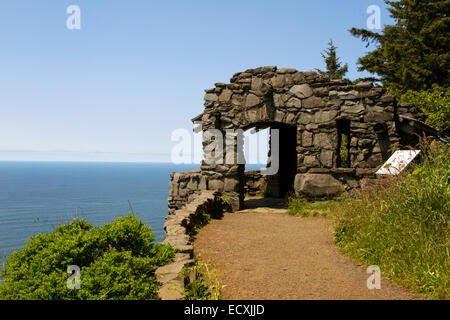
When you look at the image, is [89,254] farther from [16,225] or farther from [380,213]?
[16,225]

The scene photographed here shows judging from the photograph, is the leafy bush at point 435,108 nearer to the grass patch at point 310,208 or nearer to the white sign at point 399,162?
the grass patch at point 310,208

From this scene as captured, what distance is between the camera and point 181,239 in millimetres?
5484

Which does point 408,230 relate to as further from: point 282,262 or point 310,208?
point 310,208

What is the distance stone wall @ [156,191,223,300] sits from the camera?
369cm

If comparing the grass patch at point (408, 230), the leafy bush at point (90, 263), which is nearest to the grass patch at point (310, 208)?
the grass patch at point (408, 230)

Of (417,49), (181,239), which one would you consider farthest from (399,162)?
(417,49)

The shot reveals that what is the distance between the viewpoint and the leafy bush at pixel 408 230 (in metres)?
4.00

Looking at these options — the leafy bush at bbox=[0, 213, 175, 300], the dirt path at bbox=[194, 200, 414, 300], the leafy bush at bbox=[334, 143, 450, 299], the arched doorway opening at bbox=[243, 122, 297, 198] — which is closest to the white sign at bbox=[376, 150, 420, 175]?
the leafy bush at bbox=[334, 143, 450, 299]

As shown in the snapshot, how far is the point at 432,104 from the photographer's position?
583 inches

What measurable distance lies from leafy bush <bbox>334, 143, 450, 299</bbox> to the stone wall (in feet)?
8.27

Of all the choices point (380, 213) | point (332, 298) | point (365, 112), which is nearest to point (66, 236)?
point (332, 298)

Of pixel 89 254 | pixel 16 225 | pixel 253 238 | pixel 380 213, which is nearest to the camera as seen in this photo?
pixel 89 254

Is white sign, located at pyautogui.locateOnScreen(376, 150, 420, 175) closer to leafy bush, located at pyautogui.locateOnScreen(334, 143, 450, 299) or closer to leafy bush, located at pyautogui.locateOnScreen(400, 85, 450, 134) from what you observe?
leafy bush, located at pyautogui.locateOnScreen(334, 143, 450, 299)

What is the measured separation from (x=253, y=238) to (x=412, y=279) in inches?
125
